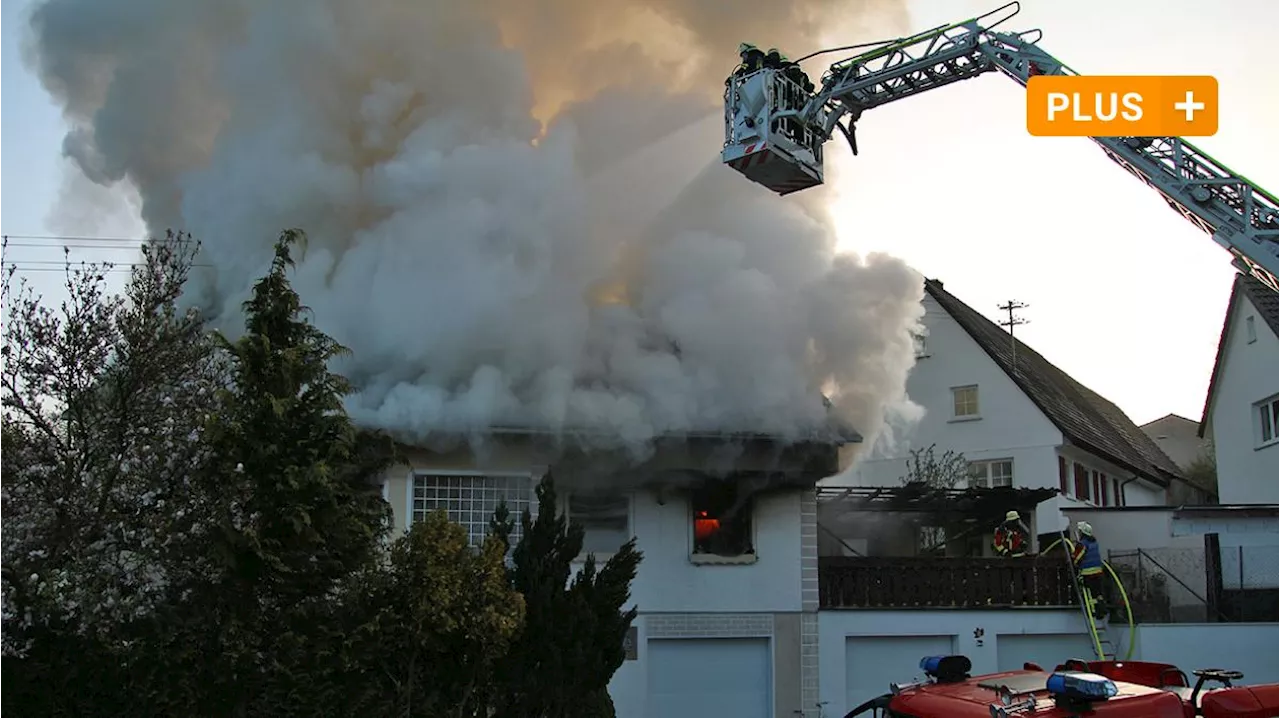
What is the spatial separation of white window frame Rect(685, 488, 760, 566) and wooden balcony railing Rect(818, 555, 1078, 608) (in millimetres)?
1083

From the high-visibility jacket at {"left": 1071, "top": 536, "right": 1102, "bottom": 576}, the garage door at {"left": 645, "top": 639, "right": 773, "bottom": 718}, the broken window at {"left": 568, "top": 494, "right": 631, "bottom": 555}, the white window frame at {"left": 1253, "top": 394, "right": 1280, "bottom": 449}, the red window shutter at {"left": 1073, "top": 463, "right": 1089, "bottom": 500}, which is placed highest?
the white window frame at {"left": 1253, "top": 394, "right": 1280, "bottom": 449}

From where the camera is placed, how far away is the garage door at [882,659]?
17.5 metres

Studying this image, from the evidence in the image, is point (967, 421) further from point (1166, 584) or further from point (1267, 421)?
point (1166, 584)

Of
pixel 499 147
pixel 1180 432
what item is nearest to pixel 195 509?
pixel 499 147

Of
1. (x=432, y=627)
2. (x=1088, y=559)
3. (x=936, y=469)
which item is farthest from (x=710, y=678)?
(x=936, y=469)

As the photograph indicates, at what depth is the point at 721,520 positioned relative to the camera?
1738 centimetres

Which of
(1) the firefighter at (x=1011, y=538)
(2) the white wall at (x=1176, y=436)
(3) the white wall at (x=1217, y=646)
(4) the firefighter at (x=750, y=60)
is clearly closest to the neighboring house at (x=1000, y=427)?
(1) the firefighter at (x=1011, y=538)

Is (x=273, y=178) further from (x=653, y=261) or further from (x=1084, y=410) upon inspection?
(x=1084, y=410)

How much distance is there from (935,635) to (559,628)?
8225 millimetres

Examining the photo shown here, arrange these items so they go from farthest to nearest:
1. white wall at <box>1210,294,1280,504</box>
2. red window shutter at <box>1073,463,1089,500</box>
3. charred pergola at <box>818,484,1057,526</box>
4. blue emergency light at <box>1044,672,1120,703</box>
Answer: red window shutter at <box>1073,463,1089,500</box>
white wall at <box>1210,294,1280,504</box>
charred pergola at <box>818,484,1057,526</box>
blue emergency light at <box>1044,672,1120,703</box>

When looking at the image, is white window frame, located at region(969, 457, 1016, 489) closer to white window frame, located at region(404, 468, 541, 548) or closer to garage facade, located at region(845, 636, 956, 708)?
garage facade, located at region(845, 636, 956, 708)

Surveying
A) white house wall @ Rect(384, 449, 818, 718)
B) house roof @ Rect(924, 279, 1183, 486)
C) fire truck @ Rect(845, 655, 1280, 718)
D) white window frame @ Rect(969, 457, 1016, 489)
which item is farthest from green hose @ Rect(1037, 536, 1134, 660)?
house roof @ Rect(924, 279, 1183, 486)

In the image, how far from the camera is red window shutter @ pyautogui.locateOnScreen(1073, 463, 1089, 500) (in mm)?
31250

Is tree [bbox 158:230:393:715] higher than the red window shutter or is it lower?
lower
